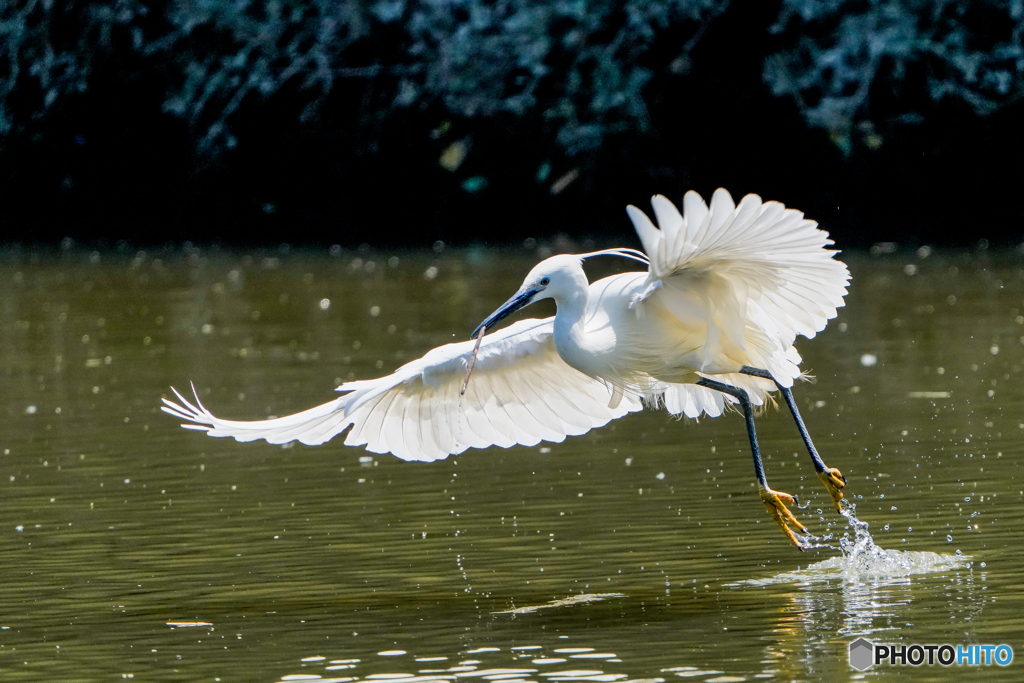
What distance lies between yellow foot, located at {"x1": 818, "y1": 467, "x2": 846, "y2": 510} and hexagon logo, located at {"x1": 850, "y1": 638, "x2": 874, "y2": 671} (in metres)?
1.31

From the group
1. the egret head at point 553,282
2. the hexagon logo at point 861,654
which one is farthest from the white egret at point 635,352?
the hexagon logo at point 861,654

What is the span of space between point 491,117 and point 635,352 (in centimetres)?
1728

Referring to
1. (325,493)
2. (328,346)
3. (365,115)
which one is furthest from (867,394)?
(365,115)

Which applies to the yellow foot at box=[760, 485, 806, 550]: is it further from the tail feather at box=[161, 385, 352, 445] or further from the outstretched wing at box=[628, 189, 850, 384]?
the tail feather at box=[161, 385, 352, 445]

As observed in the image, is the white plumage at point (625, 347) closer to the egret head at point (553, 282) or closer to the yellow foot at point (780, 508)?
the egret head at point (553, 282)

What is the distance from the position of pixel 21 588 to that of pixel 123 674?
4.34ft

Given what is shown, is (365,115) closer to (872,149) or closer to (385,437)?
(872,149)

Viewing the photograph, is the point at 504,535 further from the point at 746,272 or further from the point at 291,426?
the point at 746,272

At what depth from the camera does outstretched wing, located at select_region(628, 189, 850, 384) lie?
214 inches

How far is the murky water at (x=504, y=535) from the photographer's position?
18.1 feet

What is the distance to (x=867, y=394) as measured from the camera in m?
10.0

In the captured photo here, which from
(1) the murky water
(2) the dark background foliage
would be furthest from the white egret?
(2) the dark background foliage

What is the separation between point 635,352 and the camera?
6.44 metres

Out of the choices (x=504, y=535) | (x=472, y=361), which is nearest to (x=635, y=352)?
(x=472, y=361)
